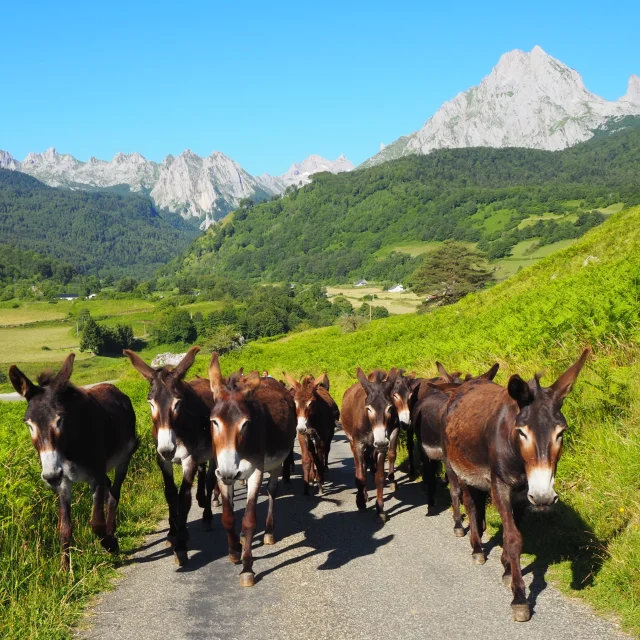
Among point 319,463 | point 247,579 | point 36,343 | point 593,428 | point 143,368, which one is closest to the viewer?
point 247,579

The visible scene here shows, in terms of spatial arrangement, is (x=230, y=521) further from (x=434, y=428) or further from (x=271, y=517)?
(x=434, y=428)

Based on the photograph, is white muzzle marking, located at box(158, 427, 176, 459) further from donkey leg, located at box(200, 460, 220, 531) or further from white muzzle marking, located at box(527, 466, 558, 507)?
white muzzle marking, located at box(527, 466, 558, 507)

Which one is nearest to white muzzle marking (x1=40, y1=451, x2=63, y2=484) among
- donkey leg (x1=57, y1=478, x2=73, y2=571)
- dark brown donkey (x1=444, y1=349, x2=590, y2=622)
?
donkey leg (x1=57, y1=478, x2=73, y2=571)

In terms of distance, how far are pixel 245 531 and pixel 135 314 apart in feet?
650

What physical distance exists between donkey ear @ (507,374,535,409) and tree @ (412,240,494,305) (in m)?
82.3

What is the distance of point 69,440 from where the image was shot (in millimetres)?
7812

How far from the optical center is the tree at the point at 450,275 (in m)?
87.6

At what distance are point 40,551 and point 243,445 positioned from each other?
3000mm

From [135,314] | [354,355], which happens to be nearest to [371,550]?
[354,355]

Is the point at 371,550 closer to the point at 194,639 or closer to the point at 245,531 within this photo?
the point at 245,531

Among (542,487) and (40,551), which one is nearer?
(542,487)

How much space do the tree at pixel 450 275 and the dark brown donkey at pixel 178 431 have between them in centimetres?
8040

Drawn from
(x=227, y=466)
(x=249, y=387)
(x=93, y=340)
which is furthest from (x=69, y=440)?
(x=93, y=340)

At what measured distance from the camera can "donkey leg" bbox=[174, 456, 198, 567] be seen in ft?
27.4
